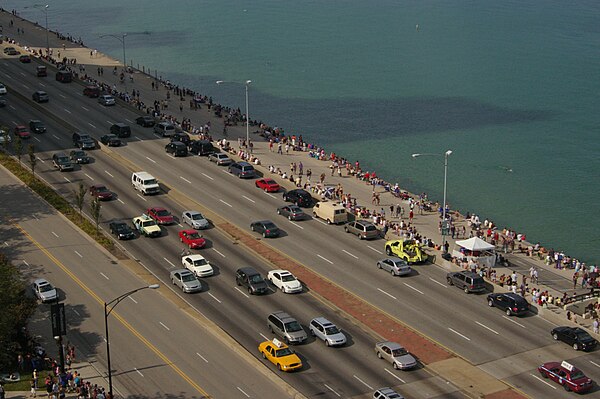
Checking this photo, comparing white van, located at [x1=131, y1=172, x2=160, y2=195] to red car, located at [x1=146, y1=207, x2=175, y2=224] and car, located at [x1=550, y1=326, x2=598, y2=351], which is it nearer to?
red car, located at [x1=146, y1=207, x2=175, y2=224]

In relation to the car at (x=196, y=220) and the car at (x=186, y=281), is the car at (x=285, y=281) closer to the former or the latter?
the car at (x=186, y=281)

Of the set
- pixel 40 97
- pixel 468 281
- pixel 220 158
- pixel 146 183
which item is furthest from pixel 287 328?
pixel 40 97

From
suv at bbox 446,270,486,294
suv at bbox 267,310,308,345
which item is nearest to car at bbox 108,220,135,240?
suv at bbox 267,310,308,345

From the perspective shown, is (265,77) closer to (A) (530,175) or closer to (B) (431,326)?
(A) (530,175)

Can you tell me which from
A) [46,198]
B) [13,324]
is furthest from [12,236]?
[13,324]

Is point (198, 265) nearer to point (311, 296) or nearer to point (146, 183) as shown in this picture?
point (311, 296)
